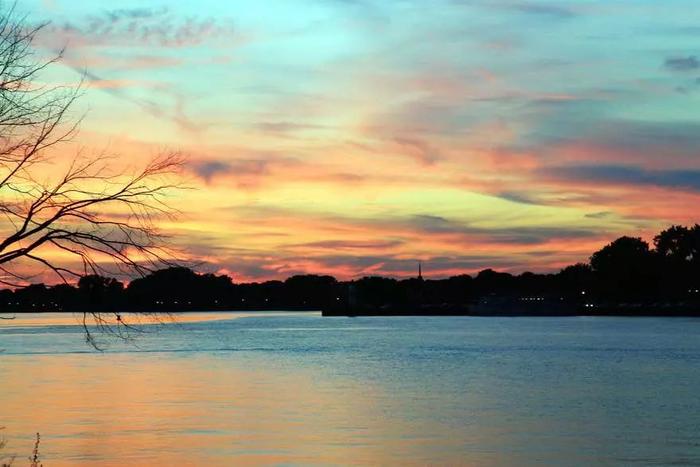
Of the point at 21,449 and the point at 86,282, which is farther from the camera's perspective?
the point at 21,449

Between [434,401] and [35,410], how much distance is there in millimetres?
22576

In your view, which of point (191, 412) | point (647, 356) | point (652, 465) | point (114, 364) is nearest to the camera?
point (652, 465)

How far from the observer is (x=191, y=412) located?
5347cm

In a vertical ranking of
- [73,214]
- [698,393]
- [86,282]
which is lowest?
[698,393]

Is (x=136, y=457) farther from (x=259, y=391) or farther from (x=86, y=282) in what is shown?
(x=259, y=391)

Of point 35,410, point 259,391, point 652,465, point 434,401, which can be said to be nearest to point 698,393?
point 434,401

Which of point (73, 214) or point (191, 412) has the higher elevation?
point (73, 214)

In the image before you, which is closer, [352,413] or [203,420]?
[203,420]

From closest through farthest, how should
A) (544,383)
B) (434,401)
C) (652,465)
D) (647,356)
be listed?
(652,465) → (434,401) → (544,383) → (647,356)

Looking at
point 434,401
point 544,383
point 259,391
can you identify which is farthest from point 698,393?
point 259,391

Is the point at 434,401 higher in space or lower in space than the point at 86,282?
lower

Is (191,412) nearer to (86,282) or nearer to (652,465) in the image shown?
(652,465)

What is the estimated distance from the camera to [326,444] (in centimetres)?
4072

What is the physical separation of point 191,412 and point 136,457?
54.4 ft
